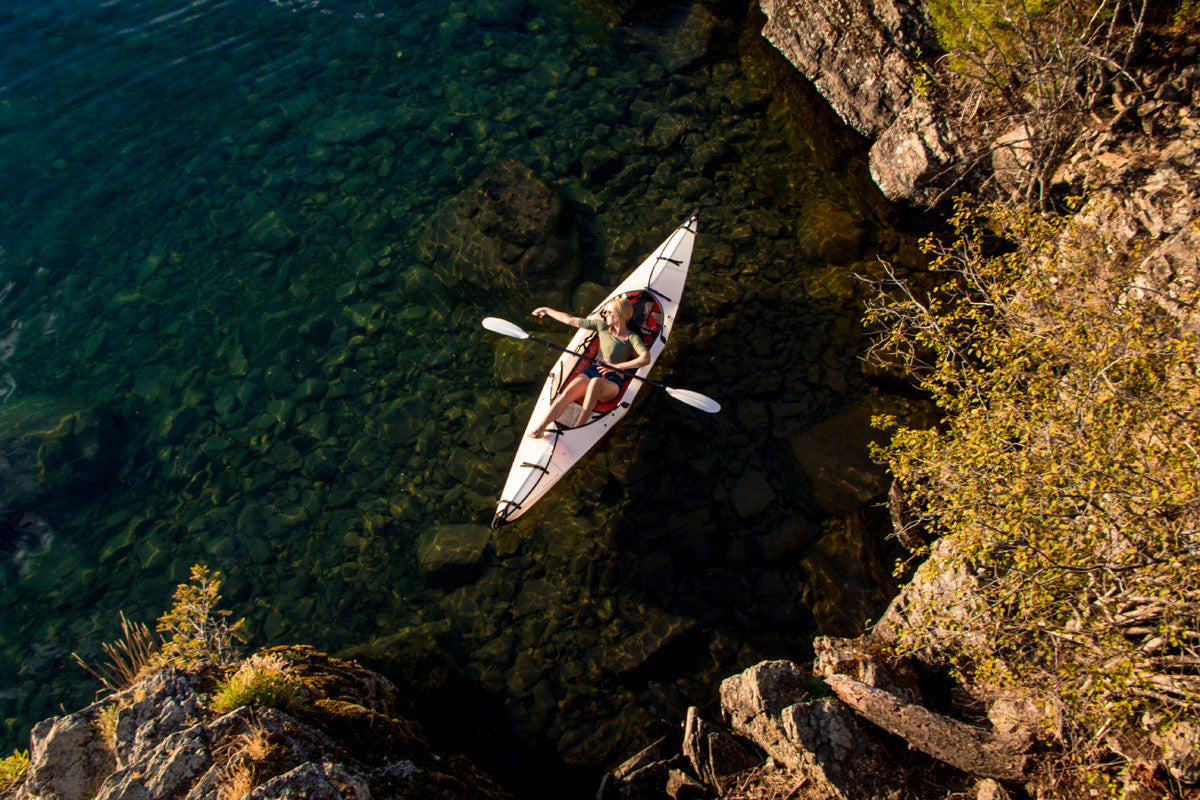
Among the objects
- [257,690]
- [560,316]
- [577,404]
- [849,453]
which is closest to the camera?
[257,690]

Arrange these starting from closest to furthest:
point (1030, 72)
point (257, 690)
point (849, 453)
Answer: point (257, 690), point (1030, 72), point (849, 453)

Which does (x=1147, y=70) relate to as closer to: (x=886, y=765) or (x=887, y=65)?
(x=887, y=65)

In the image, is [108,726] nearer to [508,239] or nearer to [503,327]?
[503,327]

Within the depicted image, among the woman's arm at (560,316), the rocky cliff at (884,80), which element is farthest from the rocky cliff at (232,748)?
the rocky cliff at (884,80)

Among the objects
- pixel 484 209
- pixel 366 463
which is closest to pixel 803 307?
pixel 484 209

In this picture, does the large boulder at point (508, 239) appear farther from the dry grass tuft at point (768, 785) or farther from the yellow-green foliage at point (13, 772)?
the yellow-green foliage at point (13, 772)

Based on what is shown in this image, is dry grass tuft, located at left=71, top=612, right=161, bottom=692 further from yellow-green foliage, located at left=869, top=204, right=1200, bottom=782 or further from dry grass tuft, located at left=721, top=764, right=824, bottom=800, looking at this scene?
yellow-green foliage, located at left=869, top=204, right=1200, bottom=782

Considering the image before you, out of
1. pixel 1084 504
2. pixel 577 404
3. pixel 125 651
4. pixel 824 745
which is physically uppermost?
pixel 1084 504

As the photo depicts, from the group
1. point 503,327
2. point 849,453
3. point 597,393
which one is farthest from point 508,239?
point 849,453
